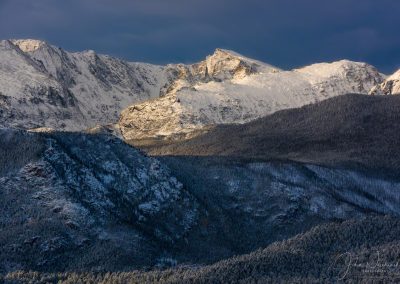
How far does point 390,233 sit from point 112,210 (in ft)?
201

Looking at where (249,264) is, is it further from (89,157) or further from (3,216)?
(89,157)
